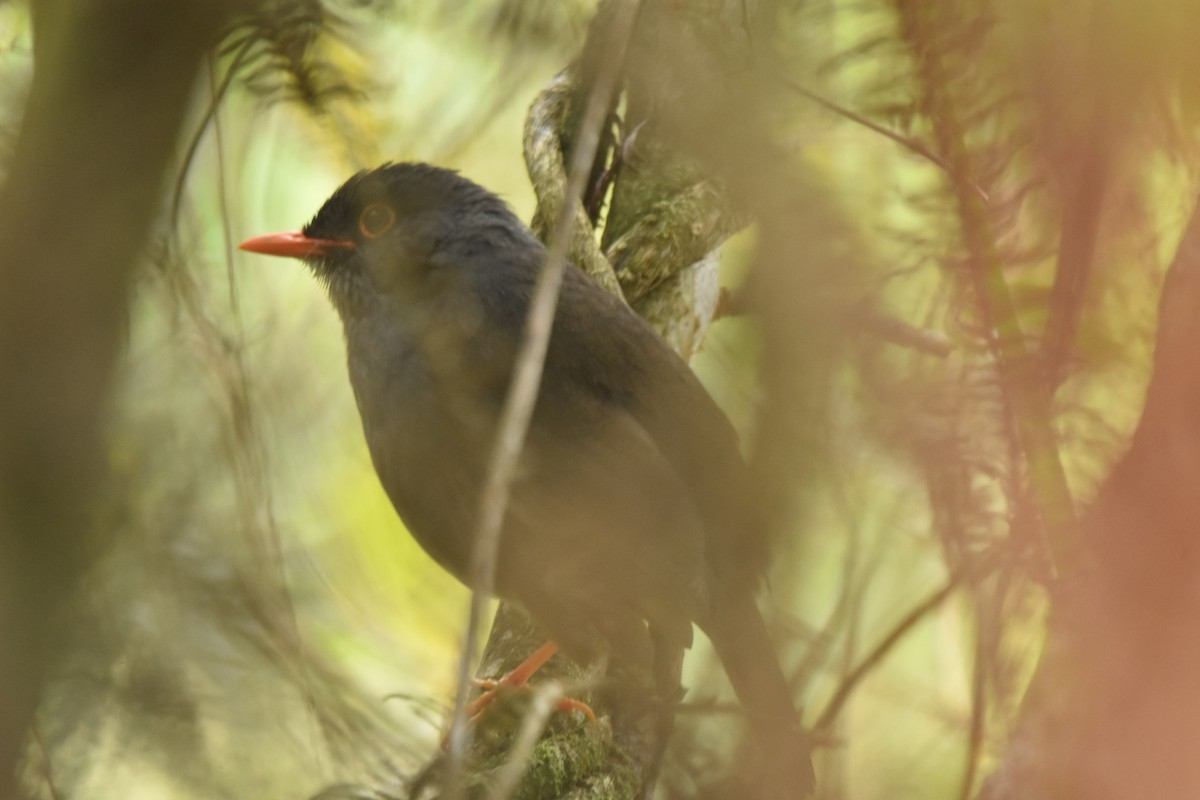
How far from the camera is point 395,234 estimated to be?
148 inches

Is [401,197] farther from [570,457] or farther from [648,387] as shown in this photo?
[570,457]

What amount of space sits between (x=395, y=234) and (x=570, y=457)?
3.84ft

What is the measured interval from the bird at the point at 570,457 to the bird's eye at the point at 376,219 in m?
0.14

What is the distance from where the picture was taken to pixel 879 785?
8.09ft

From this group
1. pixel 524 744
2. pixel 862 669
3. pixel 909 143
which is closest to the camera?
pixel 524 744

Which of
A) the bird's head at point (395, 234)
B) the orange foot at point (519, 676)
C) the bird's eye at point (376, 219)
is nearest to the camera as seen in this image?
the orange foot at point (519, 676)

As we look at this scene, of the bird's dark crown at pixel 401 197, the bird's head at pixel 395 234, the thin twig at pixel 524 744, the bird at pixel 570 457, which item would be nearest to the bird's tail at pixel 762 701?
the bird at pixel 570 457

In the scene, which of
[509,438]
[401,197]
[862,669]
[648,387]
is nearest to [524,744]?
[509,438]

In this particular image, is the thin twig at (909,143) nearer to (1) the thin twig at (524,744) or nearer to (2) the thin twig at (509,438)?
(2) the thin twig at (509,438)

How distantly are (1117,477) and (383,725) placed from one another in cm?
166

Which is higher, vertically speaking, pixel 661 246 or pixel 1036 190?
pixel 661 246

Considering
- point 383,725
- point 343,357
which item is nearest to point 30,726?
point 383,725

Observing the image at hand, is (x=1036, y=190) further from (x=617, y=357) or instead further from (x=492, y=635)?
(x=492, y=635)

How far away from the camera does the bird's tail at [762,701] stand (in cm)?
174
